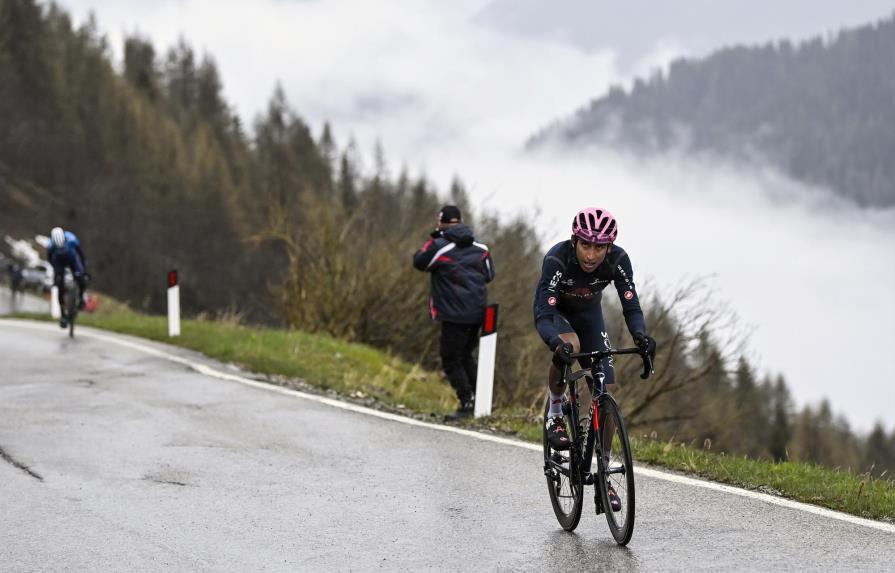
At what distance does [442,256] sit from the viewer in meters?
9.66

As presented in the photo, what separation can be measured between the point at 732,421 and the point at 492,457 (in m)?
9.57

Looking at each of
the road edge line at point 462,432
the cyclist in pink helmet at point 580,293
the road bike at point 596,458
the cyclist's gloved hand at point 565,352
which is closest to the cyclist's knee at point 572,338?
the cyclist in pink helmet at point 580,293

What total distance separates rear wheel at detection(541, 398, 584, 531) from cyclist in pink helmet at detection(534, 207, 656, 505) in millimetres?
122

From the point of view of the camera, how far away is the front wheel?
496 cm

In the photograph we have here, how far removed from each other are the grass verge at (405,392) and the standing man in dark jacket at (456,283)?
488mm

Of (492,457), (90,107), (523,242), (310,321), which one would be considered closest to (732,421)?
(523,242)

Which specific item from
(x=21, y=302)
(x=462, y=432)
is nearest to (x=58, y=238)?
(x=462, y=432)

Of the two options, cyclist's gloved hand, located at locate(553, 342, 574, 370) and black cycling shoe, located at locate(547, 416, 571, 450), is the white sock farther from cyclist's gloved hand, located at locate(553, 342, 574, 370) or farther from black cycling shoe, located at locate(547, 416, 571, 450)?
cyclist's gloved hand, located at locate(553, 342, 574, 370)

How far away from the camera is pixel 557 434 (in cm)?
565

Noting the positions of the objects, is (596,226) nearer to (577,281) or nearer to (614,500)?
(577,281)

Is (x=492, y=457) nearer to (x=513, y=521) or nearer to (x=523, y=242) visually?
(x=513, y=521)

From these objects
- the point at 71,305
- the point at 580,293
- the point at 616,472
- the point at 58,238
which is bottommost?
the point at 616,472

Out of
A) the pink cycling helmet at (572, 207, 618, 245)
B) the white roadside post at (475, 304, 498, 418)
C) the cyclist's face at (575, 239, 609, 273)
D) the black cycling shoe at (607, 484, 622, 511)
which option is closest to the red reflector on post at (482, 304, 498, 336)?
the white roadside post at (475, 304, 498, 418)

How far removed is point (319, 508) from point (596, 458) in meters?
1.73
